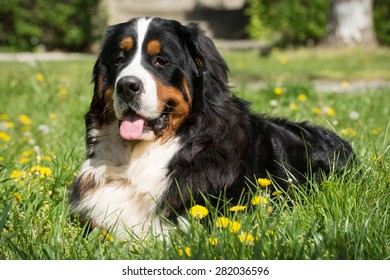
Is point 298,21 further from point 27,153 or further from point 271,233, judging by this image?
point 271,233

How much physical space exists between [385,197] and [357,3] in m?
11.7

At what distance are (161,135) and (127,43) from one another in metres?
0.56

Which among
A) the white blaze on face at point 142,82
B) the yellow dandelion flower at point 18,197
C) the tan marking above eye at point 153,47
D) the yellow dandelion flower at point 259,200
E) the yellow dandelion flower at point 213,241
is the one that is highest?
the tan marking above eye at point 153,47

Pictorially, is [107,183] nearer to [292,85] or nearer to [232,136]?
[232,136]

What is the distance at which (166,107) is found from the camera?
3.51 m

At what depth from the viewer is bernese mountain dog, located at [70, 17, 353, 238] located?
3469 millimetres

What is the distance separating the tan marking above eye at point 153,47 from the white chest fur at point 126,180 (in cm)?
51

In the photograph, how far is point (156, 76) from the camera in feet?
11.4

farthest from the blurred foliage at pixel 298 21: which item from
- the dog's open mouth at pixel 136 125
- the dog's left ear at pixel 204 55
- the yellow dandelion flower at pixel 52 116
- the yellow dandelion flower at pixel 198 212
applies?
the yellow dandelion flower at pixel 198 212

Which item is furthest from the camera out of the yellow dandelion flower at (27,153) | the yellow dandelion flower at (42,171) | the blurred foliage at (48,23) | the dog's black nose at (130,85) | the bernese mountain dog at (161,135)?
the blurred foliage at (48,23)

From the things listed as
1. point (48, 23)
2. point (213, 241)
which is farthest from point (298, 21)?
point (213, 241)

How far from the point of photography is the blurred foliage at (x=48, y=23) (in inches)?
605

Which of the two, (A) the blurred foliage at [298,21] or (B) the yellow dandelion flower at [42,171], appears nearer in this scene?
(B) the yellow dandelion flower at [42,171]

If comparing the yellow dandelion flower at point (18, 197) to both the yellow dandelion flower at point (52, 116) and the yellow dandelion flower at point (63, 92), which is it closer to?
the yellow dandelion flower at point (52, 116)
